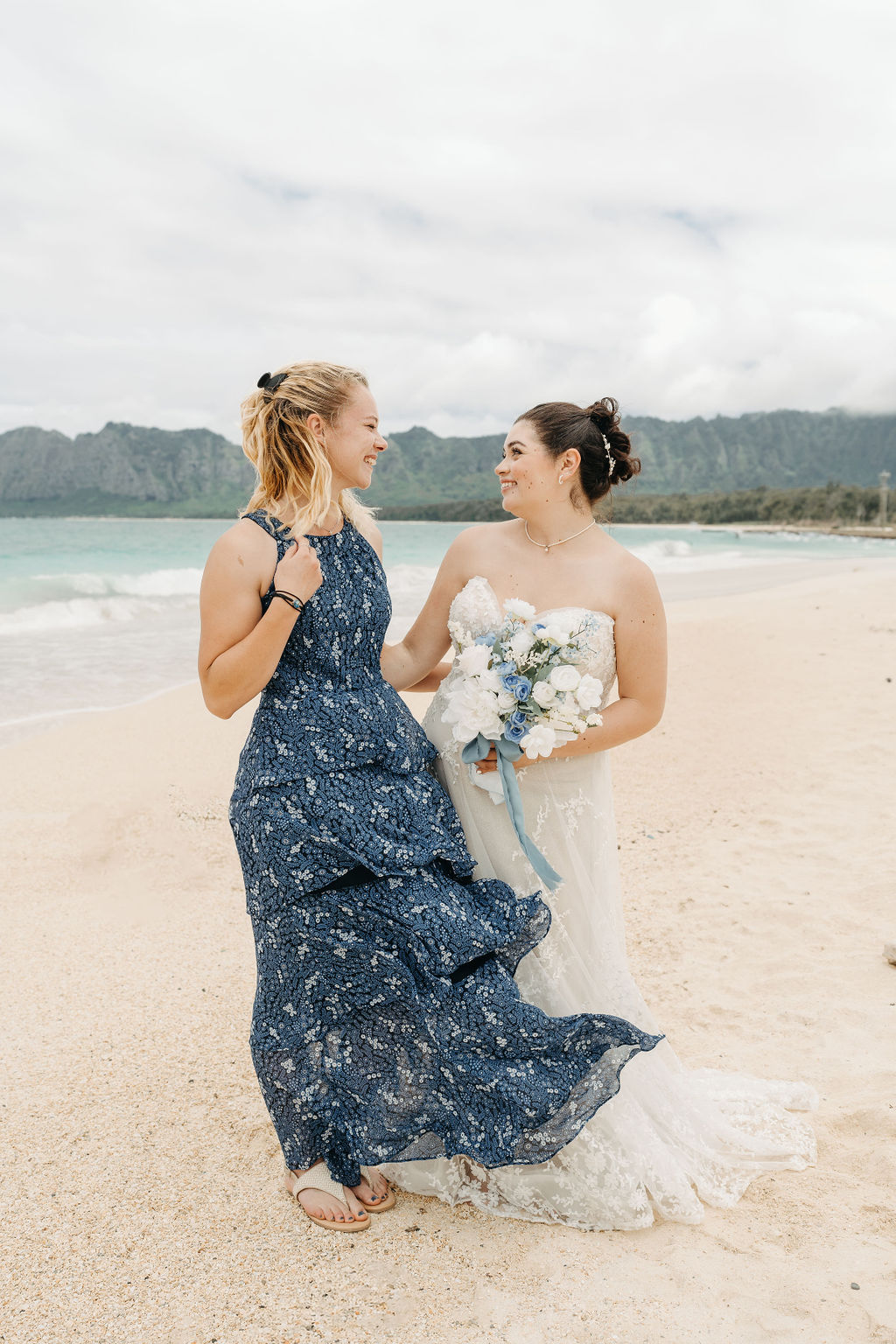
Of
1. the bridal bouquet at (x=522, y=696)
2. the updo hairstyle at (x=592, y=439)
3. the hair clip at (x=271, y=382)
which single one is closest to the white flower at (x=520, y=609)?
the bridal bouquet at (x=522, y=696)

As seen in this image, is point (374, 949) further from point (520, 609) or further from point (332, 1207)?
point (520, 609)

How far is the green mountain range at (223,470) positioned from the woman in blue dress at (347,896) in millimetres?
58980

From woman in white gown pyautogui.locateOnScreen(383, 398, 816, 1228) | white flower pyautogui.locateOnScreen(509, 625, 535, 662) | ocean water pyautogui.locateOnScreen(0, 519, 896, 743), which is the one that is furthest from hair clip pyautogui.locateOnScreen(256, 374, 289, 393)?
ocean water pyautogui.locateOnScreen(0, 519, 896, 743)

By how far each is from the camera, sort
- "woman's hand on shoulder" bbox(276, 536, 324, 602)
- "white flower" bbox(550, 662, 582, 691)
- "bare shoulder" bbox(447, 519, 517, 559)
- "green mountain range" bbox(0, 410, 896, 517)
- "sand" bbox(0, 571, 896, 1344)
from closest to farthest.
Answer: "sand" bbox(0, 571, 896, 1344), "woman's hand on shoulder" bbox(276, 536, 324, 602), "white flower" bbox(550, 662, 582, 691), "bare shoulder" bbox(447, 519, 517, 559), "green mountain range" bbox(0, 410, 896, 517)

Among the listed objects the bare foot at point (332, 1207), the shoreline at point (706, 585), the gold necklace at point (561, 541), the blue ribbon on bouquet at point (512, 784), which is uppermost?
the gold necklace at point (561, 541)

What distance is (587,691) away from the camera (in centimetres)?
281

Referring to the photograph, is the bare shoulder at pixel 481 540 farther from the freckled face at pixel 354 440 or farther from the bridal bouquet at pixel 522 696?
the freckled face at pixel 354 440

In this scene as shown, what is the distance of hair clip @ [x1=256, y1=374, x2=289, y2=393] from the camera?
2.87m

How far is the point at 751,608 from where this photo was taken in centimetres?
1800

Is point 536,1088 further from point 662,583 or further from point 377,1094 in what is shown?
point 662,583

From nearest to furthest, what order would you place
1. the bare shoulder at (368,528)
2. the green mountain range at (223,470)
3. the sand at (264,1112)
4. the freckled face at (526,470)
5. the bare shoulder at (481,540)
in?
the sand at (264,1112) < the bare shoulder at (368,528) < the freckled face at (526,470) < the bare shoulder at (481,540) < the green mountain range at (223,470)

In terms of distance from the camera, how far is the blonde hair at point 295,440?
282 centimetres

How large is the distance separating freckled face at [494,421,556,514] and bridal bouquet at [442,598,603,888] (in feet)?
1.47

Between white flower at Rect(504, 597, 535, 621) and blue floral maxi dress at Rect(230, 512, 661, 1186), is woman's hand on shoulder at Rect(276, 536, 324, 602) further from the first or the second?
white flower at Rect(504, 597, 535, 621)
